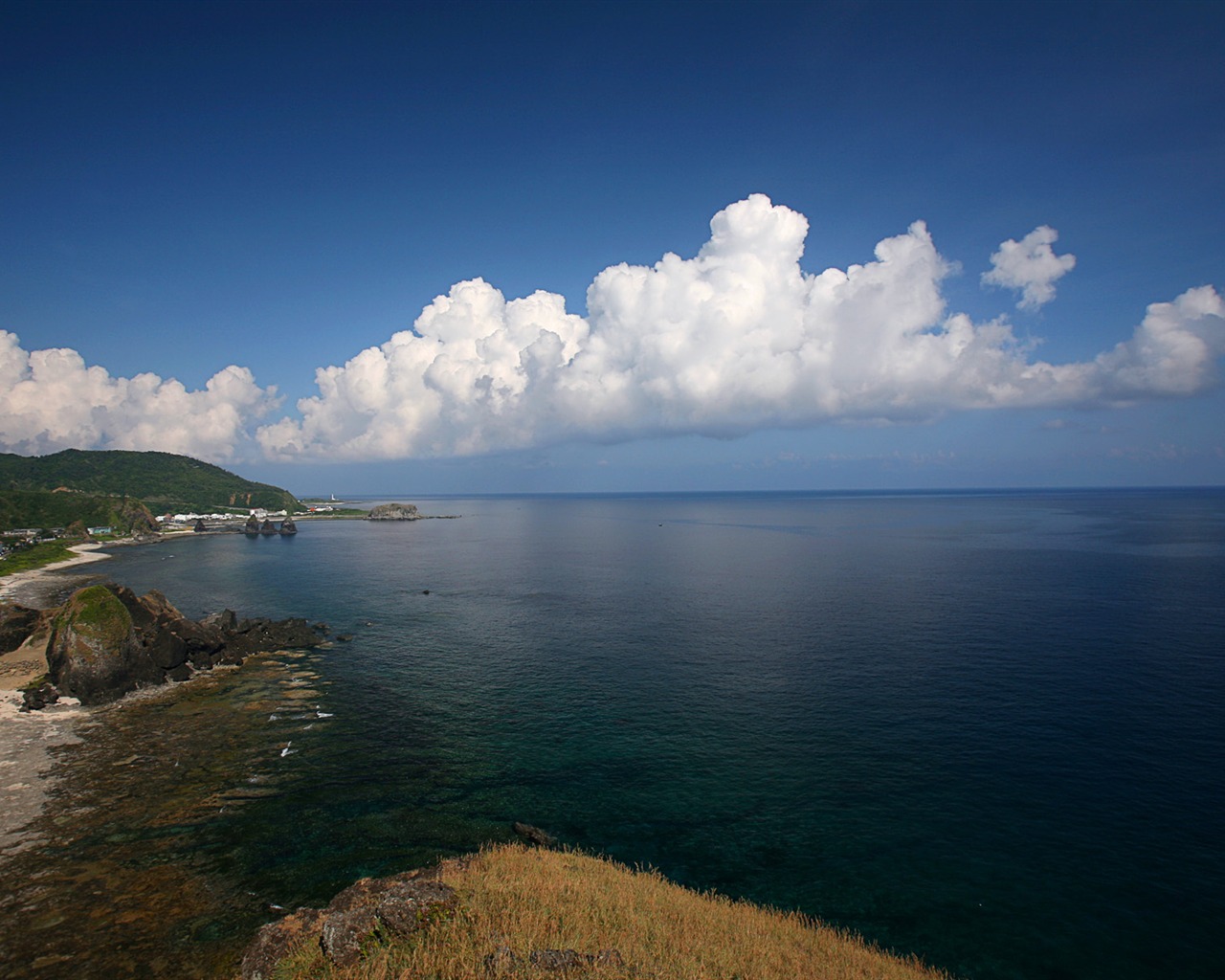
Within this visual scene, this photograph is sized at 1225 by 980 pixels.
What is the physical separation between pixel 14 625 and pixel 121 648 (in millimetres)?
25078

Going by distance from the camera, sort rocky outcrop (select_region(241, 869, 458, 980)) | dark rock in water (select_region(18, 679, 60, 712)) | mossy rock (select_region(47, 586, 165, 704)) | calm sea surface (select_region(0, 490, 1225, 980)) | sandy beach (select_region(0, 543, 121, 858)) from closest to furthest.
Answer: rocky outcrop (select_region(241, 869, 458, 980)), calm sea surface (select_region(0, 490, 1225, 980)), sandy beach (select_region(0, 543, 121, 858)), dark rock in water (select_region(18, 679, 60, 712)), mossy rock (select_region(47, 586, 165, 704))

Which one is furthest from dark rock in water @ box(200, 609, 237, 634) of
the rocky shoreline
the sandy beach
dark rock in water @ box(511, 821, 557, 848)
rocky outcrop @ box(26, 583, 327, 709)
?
dark rock in water @ box(511, 821, 557, 848)

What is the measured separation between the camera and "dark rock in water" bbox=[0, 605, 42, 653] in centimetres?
6353

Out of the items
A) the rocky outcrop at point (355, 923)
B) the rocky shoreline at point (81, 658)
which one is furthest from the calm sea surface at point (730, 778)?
the rocky outcrop at point (355, 923)

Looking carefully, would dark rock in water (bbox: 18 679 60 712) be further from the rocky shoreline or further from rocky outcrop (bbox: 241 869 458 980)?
rocky outcrop (bbox: 241 869 458 980)

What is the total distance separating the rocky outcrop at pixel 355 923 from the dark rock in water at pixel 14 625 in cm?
6751

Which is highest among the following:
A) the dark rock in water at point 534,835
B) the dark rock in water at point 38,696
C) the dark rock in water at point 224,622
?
the dark rock in water at point 224,622

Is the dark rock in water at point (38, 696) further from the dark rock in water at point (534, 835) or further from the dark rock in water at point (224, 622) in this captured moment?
the dark rock in water at point (534, 835)

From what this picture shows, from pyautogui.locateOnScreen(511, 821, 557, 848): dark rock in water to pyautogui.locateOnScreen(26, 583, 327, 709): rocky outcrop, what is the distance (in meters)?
41.3

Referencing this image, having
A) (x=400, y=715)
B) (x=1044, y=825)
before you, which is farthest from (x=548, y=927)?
(x=400, y=715)

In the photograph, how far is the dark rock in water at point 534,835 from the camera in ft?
99.2

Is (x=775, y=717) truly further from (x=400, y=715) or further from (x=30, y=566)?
(x=30, y=566)

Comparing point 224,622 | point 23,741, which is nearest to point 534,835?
point 23,741

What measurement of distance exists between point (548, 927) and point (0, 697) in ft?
183
